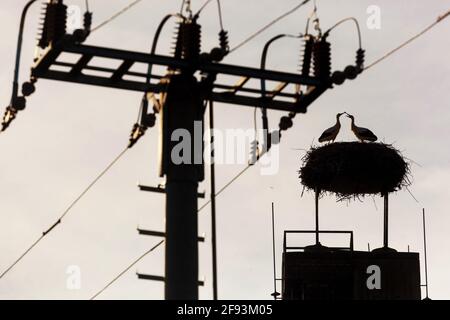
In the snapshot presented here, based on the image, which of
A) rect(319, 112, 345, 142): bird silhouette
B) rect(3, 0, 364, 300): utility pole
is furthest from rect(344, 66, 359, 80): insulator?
rect(319, 112, 345, 142): bird silhouette

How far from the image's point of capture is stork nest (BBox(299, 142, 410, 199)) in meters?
46.4

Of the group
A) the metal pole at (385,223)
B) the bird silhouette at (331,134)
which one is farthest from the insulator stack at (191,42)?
the bird silhouette at (331,134)

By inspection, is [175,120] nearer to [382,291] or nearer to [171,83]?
[171,83]

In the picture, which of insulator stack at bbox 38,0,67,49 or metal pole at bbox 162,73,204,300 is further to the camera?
insulator stack at bbox 38,0,67,49

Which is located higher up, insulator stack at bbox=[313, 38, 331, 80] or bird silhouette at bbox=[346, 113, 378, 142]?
bird silhouette at bbox=[346, 113, 378, 142]

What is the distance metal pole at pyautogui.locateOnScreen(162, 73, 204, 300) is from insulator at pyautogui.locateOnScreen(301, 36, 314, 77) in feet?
8.21

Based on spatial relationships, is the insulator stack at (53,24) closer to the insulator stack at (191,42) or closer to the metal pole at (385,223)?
the insulator stack at (191,42)

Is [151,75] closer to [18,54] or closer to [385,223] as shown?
[18,54]

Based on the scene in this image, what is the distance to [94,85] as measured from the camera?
27.8m

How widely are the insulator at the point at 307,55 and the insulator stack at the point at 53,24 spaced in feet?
15.0

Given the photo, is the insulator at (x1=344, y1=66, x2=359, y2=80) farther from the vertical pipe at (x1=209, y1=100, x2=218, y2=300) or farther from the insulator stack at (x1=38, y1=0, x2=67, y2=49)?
the insulator stack at (x1=38, y1=0, x2=67, y2=49)

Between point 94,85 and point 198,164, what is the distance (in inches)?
97.3

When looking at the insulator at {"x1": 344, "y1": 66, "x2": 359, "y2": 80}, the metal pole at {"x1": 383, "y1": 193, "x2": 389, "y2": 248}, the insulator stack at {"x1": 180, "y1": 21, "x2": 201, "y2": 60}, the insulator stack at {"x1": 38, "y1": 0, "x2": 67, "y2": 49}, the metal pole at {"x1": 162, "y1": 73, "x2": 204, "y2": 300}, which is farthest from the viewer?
the metal pole at {"x1": 383, "y1": 193, "x2": 389, "y2": 248}
